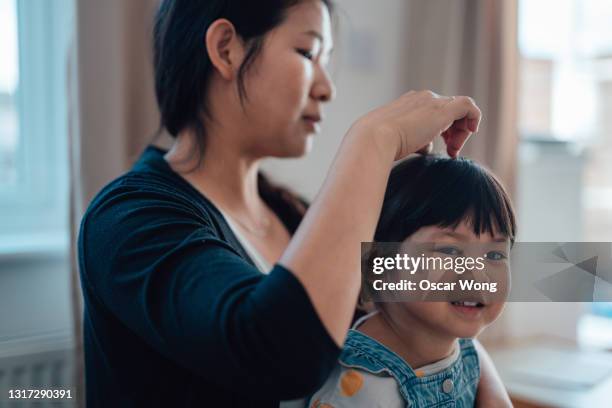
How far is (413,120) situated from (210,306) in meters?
0.27

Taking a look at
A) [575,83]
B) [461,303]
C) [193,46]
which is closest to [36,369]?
[193,46]

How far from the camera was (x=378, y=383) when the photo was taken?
669 mm

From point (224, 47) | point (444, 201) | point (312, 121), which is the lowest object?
point (444, 201)

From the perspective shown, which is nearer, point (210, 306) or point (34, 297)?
point (210, 306)

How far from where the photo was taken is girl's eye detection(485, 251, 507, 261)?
0.63m

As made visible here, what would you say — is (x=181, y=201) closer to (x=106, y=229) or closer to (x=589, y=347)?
(x=106, y=229)

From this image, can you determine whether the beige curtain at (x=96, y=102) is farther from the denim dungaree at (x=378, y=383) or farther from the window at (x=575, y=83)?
the window at (x=575, y=83)

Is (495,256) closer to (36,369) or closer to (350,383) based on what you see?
(350,383)

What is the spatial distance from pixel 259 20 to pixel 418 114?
1.18ft

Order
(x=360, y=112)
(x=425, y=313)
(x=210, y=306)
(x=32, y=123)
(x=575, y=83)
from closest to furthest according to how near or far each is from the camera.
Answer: (x=210, y=306) → (x=425, y=313) → (x=32, y=123) → (x=360, y=112) → (x=575, y=83)

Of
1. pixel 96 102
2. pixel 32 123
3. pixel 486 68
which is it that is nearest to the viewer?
pixel 96 102

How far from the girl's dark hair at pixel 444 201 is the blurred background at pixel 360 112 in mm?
400

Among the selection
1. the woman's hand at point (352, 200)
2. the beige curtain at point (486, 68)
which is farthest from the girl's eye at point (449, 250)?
the beige curtain at point (486, 68)

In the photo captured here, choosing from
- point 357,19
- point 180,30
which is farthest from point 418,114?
point 357,19
